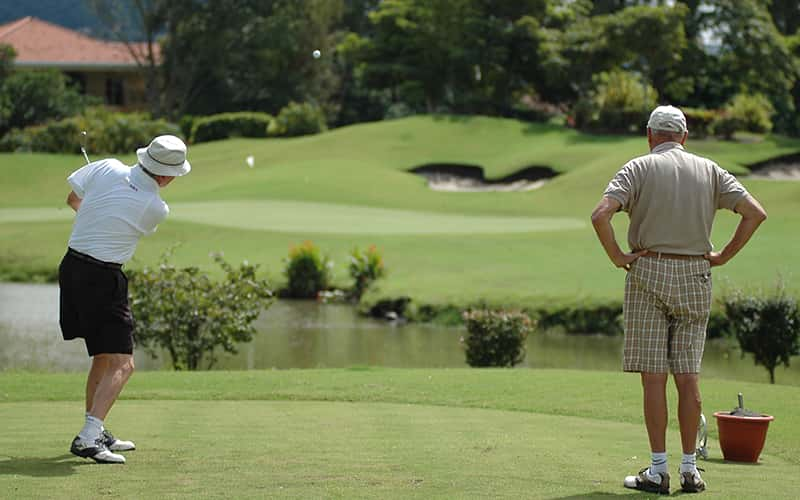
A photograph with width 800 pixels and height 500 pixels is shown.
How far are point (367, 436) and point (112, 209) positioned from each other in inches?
91.8

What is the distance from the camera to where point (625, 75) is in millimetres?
54250

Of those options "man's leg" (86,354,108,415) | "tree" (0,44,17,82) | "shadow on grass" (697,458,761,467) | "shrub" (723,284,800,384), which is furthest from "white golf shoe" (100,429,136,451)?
"tree" (0,44,17,82)

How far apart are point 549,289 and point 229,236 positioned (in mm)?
10804

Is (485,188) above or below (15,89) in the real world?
below

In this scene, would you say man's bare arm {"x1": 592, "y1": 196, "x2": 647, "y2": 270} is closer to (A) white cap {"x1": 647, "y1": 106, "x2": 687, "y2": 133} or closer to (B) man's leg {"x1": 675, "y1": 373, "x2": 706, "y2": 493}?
(A) white cap {"x1": 647, "y1": 106, "x2": 687, "y2": 133}

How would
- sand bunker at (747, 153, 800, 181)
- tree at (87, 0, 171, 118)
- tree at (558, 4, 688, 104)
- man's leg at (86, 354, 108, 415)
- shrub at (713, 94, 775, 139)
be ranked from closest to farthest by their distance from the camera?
man's leg at (86, 354, 108, 415), sand bunker at (747, 153, 800, 181), shrub at (713, 94, 775, 139), tree at (558, 4, 688, 104), tree at (87, 0, 171, 118)

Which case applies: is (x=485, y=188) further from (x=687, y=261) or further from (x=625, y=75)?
(x=687, y=261)

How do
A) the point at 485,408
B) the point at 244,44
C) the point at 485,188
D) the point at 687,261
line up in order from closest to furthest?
the point at 687,261
the point at 485,408
the point at 485,188
the point at 244,44

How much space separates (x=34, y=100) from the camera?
62.7 metres

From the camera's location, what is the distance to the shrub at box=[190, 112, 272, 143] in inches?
2457

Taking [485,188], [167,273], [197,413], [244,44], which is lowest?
[197,413]

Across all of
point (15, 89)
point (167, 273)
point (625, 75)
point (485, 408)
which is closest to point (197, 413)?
point (485, 408)

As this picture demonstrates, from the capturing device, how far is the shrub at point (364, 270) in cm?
2683

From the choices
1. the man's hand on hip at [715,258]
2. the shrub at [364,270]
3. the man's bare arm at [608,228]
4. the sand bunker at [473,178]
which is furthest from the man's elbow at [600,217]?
the sand bunker at [473,178]
